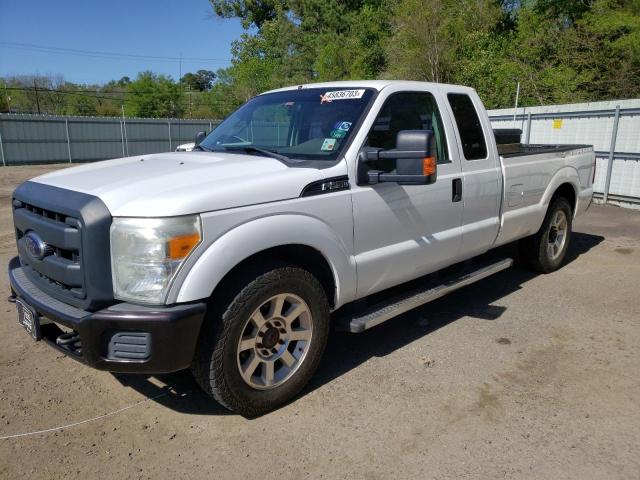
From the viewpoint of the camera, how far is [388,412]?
10.8 ft

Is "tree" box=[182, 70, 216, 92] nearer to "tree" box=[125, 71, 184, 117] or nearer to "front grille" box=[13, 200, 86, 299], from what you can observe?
"tree" box=[125, 71, 184, 117]

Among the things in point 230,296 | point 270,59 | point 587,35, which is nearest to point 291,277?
point 230,296

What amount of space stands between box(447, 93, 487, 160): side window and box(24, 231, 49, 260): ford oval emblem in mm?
3196

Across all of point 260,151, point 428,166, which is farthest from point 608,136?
point 260,151

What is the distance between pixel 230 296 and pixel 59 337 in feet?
3.21

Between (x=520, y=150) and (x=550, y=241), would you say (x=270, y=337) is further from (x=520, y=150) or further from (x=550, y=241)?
(x=550, y=241)

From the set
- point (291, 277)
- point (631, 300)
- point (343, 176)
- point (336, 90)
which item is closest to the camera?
point (291, 277)

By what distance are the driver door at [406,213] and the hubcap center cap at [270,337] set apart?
2.35 feet

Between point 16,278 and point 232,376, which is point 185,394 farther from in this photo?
point 16,278

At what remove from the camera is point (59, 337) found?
298 cm

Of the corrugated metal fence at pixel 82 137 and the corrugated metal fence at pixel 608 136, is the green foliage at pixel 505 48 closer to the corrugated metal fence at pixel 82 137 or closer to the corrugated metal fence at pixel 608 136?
the corrugated metal fence at pixel 608 136

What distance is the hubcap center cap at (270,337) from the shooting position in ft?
10.5

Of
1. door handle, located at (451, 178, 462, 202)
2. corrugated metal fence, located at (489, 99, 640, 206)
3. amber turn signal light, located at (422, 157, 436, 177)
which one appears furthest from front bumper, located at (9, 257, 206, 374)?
corrugated metal fence, located at (489, 99, 640, 206)

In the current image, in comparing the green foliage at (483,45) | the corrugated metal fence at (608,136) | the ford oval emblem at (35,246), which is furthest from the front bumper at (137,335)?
the green foliage at (483,45)
